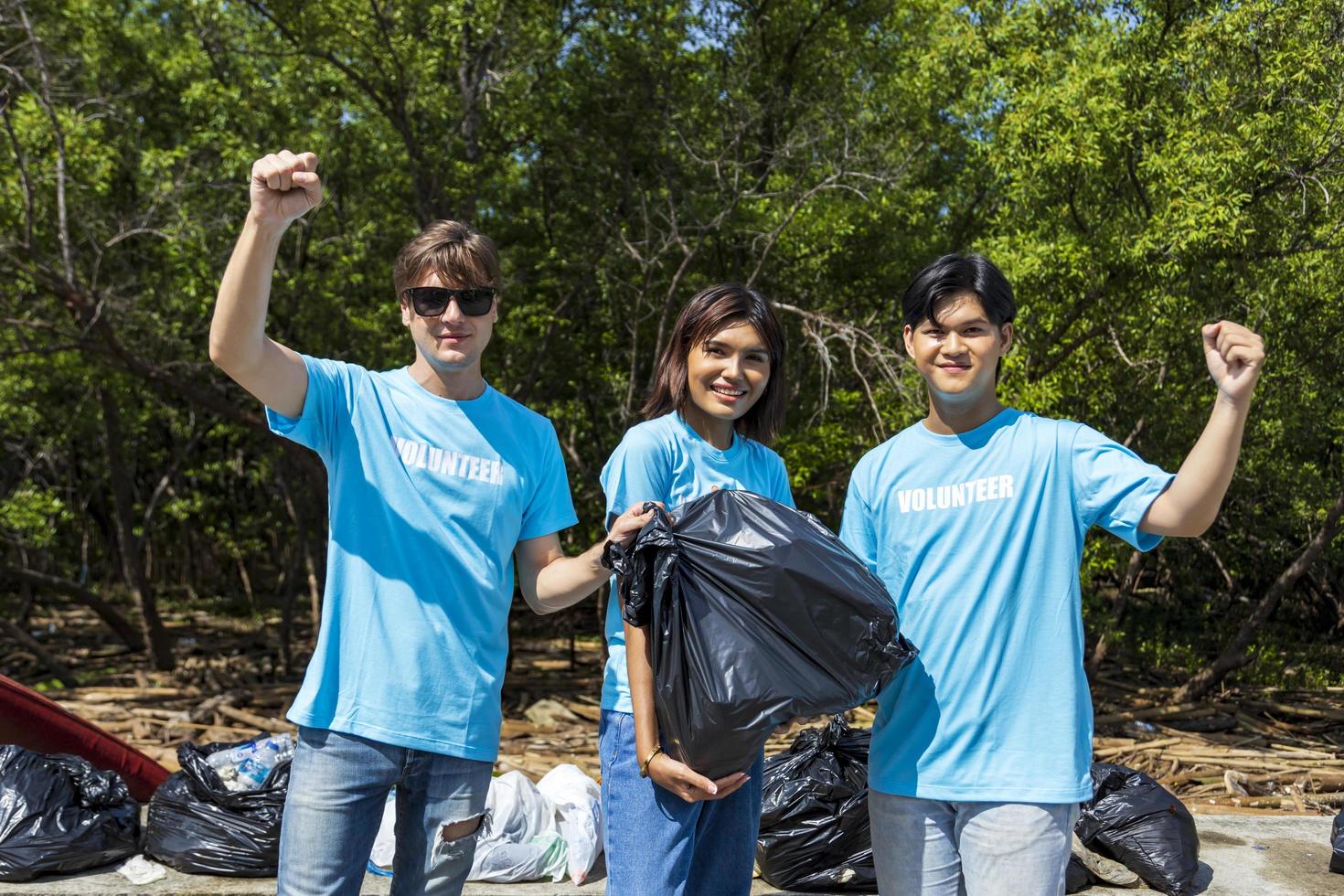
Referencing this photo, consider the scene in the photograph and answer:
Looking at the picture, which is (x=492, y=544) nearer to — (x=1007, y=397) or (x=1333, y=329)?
(x=1007, y=397)

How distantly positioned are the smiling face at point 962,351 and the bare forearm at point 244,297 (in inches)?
52.1

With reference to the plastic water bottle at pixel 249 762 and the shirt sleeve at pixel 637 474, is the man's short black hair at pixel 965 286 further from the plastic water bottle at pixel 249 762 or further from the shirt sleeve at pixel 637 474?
the plastic water bottle at pixel 249 762

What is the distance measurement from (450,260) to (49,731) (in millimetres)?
4015

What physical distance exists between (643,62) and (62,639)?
9968mm

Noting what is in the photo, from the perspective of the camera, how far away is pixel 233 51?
9969mm

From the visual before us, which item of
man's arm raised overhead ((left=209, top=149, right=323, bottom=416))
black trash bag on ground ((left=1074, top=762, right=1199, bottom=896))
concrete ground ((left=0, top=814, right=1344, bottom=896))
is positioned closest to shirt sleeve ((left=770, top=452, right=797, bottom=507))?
man's arm raised overhead ((left=209, top=149, right=323, bottom=416))

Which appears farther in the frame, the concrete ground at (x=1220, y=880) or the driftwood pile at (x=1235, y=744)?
the driftwood pile at (x=1235, y=744)

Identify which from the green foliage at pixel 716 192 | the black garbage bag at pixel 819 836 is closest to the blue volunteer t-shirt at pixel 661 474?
the black garbage bag at pixel 819 836

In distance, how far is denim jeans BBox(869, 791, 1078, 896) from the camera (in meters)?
2.15

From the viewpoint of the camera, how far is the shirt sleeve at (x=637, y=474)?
238 cm

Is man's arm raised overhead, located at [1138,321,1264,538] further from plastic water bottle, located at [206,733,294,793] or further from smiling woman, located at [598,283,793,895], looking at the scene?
plastic water bottle, located at [206,733,294,793]

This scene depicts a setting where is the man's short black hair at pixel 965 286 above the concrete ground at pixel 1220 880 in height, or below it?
above

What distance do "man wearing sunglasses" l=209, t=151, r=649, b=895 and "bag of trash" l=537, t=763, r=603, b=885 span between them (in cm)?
219

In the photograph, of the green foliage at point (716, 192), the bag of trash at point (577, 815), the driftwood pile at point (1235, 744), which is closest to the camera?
the bag of trash at point (577, 815)
